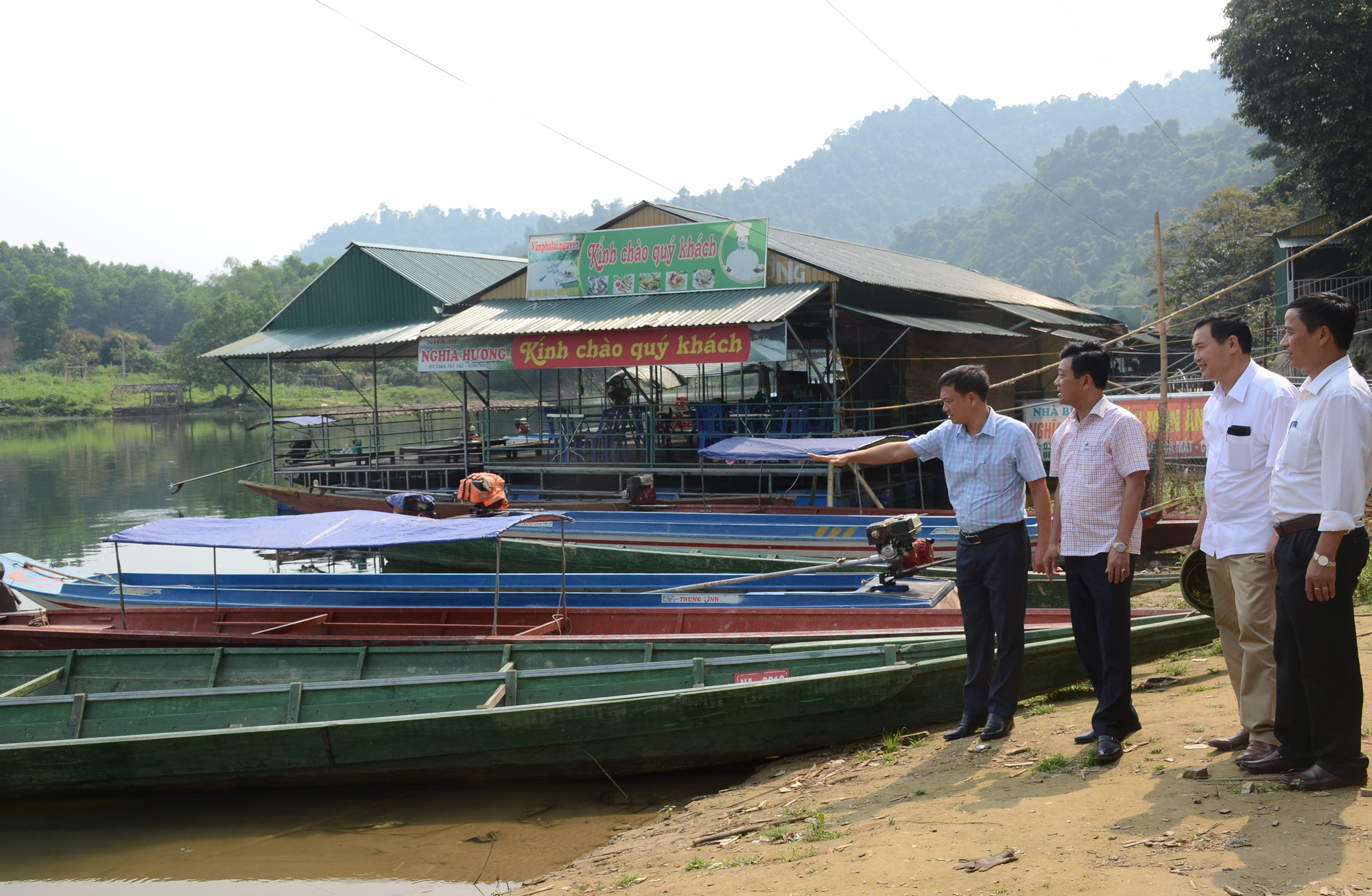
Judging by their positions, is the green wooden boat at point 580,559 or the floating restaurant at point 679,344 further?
the floating restaurant at point 679,344

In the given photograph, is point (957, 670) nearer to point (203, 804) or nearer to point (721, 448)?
point (203, 804)

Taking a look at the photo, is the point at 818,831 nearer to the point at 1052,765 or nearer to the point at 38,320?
→ the point at 1052,765

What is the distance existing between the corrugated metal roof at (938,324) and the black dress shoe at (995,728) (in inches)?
469

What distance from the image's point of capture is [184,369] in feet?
201

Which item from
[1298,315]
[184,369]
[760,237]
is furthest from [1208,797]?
[184,369]

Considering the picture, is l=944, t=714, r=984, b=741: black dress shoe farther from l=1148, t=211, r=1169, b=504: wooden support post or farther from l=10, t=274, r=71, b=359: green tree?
l=10, t=274, r=71, b=359: green tree

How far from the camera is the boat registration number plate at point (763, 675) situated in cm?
698

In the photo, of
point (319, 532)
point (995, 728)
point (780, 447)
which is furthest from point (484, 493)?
point (995, 728)

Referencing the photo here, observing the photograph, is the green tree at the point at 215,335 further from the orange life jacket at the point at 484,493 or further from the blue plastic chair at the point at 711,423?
the orange life jacket at the point at 484,493

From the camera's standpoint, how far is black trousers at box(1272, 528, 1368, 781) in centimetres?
371

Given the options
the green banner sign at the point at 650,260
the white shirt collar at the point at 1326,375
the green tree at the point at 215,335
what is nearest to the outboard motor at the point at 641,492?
the green banner sign at the point at 650,260

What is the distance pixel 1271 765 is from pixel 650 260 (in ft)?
53.5

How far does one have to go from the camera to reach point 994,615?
5148 mm

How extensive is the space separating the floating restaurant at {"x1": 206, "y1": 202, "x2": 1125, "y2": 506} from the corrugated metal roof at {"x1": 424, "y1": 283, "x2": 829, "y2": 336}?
0.05 meters
